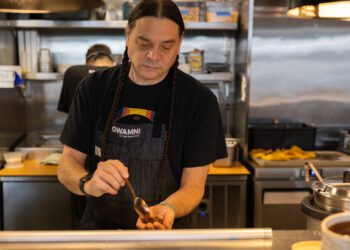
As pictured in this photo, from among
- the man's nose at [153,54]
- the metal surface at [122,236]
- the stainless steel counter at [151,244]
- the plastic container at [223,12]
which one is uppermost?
the plastic container at [223,12]

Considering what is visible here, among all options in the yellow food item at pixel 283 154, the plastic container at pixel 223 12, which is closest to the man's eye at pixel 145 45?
the yellow food item at pixel 283 154

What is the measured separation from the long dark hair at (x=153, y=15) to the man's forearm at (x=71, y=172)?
10 cm

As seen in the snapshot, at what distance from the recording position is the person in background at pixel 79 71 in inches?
119

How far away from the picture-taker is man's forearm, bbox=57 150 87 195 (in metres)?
1.54

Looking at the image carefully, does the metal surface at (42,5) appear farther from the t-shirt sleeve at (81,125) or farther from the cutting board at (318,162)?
the cutting board at (318,162)

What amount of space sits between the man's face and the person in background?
1.48m

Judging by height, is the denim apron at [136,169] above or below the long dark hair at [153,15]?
below

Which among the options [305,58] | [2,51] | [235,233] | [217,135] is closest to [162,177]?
[217,135]

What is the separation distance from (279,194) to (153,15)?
6.05 feet

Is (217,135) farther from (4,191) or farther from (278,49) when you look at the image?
(278,49)

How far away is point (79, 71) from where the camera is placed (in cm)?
303

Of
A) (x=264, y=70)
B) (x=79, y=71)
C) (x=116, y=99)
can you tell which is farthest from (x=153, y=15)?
(x=264, y=70)

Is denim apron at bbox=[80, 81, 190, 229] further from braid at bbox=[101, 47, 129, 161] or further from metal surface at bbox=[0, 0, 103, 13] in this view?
metal surface at bbox=[0, 0, 103, 13]

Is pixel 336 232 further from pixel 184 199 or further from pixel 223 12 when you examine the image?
pixel 223 12
